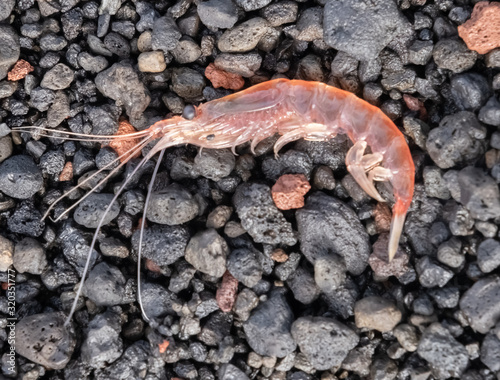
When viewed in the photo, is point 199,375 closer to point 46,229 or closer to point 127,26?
point 46,229

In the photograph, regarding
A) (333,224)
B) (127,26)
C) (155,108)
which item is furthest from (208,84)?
(333,224)

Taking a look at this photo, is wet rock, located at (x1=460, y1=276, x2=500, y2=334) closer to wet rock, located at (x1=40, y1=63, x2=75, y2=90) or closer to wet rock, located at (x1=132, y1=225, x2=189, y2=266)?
wet rock, located at (x1=132, y1=225, x2=189, y2=266)

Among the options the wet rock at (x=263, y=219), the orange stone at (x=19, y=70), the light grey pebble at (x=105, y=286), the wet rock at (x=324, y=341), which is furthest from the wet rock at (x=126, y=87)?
the wet rock at (x=324, y=341)

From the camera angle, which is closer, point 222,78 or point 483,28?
point 483,28

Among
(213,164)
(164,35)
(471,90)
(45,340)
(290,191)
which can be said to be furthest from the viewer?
(164,35)

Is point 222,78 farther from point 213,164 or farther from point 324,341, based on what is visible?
point 324,341

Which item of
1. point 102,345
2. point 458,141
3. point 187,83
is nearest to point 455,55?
point 458,141
